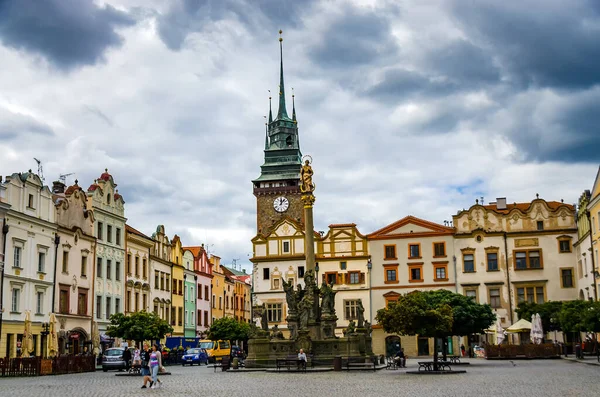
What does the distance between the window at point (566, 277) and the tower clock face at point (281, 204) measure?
50536mm

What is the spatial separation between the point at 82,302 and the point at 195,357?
364 inches

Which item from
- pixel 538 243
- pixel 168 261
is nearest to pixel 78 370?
pixel 168 261

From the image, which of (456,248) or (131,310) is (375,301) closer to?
(456,248)

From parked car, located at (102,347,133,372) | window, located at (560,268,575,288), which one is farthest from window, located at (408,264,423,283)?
parked car, located at (102,347,133,372)

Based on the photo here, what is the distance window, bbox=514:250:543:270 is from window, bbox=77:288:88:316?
3620 centimetres

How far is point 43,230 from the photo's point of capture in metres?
49.5

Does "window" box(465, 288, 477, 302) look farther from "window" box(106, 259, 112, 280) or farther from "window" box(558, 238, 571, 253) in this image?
"window" box(106, 259, 112, 280)

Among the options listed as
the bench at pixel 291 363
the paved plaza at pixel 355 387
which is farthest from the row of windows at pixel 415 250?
the paved plaza at pixel 355 387

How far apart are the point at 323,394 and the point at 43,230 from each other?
33346mm

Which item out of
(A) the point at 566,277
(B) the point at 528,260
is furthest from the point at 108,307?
(A) the point at 566,277

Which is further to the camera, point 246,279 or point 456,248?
point 246,279

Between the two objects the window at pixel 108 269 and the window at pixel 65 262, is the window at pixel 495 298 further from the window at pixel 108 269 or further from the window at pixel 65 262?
the window at pixel 65 262

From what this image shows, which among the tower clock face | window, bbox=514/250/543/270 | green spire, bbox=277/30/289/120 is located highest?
green spire, bbox=277/30/289/120

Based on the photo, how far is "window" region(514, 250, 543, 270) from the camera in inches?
2534
